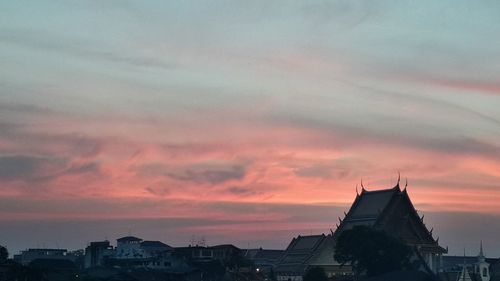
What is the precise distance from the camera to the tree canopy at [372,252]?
362 ft

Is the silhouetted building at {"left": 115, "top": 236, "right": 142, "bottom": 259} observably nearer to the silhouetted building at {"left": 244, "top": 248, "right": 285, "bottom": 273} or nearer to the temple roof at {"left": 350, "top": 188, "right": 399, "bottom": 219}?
the silhouetted building at {"left": 244, "top": 248, "right": 285, "bottom": 273}

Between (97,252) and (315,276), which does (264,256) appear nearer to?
(97,252)

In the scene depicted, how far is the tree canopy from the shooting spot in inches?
4338

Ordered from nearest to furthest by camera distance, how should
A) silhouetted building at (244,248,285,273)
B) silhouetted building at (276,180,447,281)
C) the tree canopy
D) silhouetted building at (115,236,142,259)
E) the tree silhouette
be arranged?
the tree canopy < the tree silhouette < silhouetted building at (276,180,447,281) < silhouetted building at (115,236,142,259) < silhouetted building at (244,248,285,273)

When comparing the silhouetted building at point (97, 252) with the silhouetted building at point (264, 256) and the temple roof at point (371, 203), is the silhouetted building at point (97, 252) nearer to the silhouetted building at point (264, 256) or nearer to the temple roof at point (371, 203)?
the silhouetted building at point (264, 256)

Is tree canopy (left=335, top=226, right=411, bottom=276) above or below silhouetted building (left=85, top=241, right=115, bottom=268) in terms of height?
below

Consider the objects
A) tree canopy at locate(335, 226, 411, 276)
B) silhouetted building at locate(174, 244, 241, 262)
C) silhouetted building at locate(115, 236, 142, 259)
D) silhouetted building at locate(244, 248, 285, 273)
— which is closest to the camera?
tree canopy at locate(335, 226, 411, 276)

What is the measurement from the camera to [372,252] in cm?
11069

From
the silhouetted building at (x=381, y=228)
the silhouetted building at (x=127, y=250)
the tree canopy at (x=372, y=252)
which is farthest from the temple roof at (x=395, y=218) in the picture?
the silhouetted building at (x=127, y=250)

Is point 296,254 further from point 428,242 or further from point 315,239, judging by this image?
point 428,242

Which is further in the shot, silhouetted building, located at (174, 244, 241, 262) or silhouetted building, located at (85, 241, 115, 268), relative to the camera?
silhouetted building, located at (85, 241, 115, 268)

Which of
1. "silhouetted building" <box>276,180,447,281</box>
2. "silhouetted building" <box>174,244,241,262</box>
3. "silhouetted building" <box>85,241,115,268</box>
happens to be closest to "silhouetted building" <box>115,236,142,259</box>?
"silhouetted building" <box>85,241,115,268</box>

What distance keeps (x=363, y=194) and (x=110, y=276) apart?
135 ft

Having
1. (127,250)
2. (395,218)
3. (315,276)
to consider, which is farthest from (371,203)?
(127,250)
